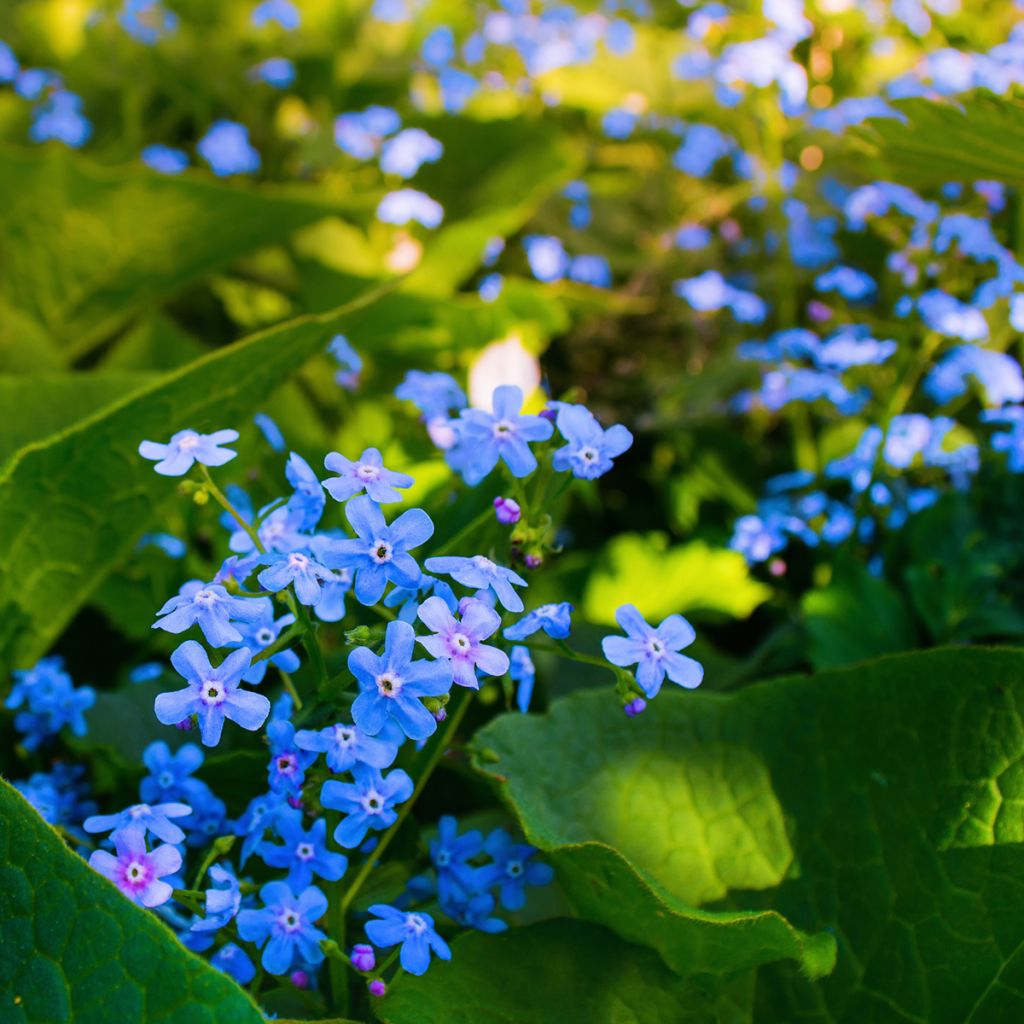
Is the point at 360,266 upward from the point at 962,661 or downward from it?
downward

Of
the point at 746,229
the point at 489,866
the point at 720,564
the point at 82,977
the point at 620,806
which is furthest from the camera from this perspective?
the point at 746,229

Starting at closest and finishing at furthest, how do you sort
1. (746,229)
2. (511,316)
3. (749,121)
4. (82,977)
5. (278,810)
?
(82,977) → (278,810) → (511,316) → (749,121) → (746,229)

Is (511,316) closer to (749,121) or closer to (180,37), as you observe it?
(749,121)

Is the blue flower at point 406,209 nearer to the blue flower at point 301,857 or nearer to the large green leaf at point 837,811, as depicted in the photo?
the large green leaf at point 837,811

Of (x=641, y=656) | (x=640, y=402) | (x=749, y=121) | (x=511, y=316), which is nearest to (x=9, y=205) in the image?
(x=511, y=316)

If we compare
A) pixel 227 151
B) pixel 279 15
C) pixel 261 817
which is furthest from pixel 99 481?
pixel 279 15

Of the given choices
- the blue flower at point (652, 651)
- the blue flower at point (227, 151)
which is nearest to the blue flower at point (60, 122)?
the blue flower at point (227, 151)

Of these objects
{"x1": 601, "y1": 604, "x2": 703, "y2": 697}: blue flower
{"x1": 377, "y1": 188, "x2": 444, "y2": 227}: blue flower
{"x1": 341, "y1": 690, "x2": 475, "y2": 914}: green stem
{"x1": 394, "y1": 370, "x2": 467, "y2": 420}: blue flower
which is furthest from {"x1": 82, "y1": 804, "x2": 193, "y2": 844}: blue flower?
{"x1": 377, "y1": 188, "x2": 444, "y2": 227}: blue flower
